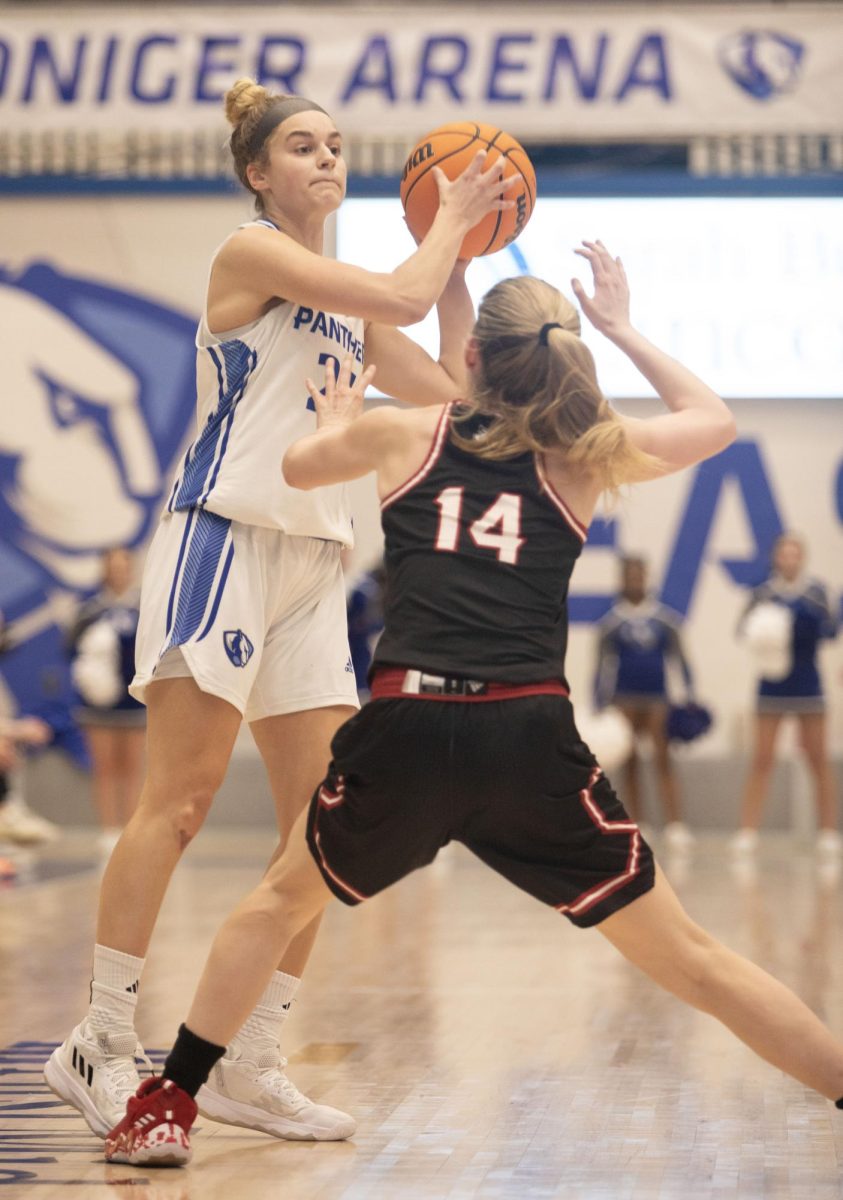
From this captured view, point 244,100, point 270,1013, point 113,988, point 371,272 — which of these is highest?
point 244,100

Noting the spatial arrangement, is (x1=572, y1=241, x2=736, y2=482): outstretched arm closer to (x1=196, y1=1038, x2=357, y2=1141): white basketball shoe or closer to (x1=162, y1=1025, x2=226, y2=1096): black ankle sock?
(x1=162, y1=1025, x2=226, y2=1096): black ankle sock

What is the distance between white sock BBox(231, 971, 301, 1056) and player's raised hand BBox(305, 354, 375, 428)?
3.82ft

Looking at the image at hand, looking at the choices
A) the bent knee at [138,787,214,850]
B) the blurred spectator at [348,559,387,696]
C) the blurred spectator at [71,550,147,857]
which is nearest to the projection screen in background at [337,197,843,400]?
the blurred spectator at [348,559,387,696]

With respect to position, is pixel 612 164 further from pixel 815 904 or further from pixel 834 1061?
pixel 834 1061

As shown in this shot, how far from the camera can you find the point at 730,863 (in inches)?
403

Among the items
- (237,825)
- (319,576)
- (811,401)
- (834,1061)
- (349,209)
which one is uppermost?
(349,209)

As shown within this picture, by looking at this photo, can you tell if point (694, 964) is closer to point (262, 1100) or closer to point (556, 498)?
point (556, 498)

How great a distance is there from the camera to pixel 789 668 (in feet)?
37.8

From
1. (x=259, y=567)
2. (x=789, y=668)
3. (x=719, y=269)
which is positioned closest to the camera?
(x=259, y=567)

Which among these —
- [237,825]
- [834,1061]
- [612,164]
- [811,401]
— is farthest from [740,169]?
[834,1061]

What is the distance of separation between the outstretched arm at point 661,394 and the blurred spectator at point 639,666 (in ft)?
29.1

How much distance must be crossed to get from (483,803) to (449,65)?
35.4 feet

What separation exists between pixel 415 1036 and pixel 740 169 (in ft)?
31.9

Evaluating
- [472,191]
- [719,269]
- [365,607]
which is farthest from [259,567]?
[719,269]
